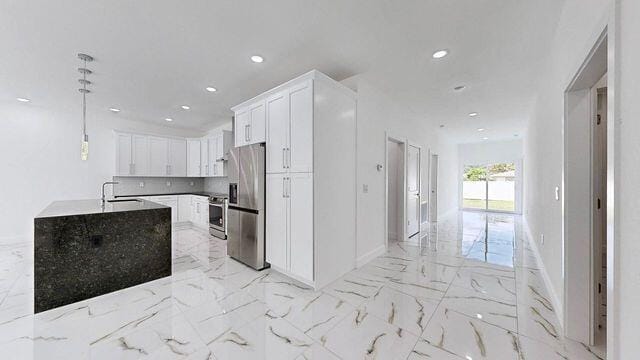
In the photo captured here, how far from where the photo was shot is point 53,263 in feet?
7.72

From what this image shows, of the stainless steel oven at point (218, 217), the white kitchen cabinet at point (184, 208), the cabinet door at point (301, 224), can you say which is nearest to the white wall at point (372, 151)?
the cabinet door at point (301, 224)

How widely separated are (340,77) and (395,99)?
4.70ft

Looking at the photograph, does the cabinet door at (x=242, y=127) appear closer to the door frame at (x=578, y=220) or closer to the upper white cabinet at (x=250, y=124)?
the upper white cabinet at (x=250, y=124)

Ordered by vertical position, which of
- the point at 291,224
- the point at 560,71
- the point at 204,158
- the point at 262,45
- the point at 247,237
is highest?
the point at 262,45

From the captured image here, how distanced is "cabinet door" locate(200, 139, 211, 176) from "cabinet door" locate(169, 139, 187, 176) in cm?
67

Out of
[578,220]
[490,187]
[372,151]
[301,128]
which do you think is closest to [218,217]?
[301,128]

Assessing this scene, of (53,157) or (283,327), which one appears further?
(53,157)

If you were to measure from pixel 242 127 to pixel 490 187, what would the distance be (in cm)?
906

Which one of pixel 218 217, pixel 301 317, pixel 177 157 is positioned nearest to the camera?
pixel 301 317

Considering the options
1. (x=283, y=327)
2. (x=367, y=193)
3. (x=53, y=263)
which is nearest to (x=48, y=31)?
(x=53, y=263)

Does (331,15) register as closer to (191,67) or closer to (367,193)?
(191,67)

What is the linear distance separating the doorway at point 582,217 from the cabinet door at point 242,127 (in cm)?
351

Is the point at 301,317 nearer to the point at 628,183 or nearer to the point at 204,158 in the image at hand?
the point at 628,183

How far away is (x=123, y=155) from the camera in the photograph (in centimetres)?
543
